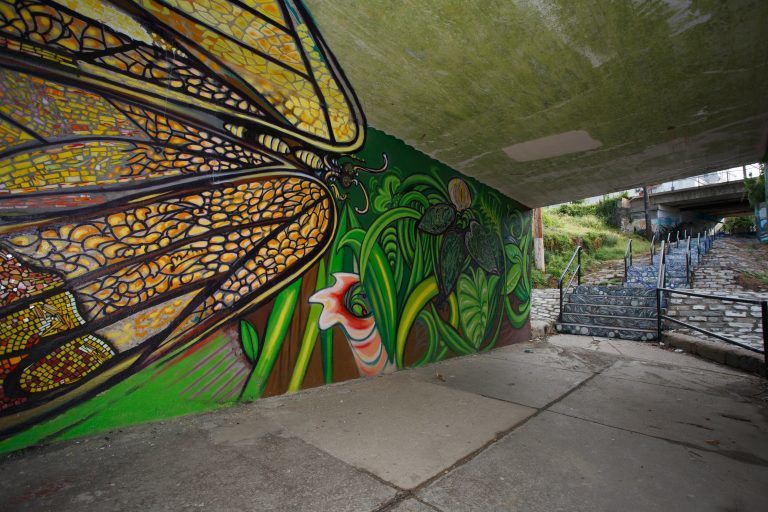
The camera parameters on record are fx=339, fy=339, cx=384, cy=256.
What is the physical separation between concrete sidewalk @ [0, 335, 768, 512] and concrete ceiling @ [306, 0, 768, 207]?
3022mm

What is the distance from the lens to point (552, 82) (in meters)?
3.22

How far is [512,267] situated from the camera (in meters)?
6.69

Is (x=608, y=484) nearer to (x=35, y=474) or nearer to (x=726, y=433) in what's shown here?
(x=726, y=433)

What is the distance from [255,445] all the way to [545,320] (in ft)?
25.0

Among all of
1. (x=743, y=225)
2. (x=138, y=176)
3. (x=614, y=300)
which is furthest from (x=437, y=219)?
(x=743, y=225)

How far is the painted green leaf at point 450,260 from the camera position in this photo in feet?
16.3

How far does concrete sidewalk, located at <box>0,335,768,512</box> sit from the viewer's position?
174 cm

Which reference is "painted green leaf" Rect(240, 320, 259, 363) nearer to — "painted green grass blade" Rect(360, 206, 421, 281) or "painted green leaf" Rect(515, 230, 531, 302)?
"painted green grass blade" Rect(360, 206, 421, 281)

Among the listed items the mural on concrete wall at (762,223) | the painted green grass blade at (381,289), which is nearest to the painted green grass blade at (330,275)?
the painted green grass blade at (381,289)

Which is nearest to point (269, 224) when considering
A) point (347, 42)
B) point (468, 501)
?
point (347, 42)

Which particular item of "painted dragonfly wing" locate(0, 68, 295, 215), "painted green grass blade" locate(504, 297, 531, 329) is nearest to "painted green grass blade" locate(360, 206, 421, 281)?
"painted dragonfly wing" locate(0, 68, 295, 215)

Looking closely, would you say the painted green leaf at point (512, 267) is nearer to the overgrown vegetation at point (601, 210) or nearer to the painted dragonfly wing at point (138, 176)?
the painted dragonfly wing at point (138, 176)

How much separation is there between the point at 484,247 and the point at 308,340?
369 cm

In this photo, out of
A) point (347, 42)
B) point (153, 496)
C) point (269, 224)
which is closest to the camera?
point (153, 496)
